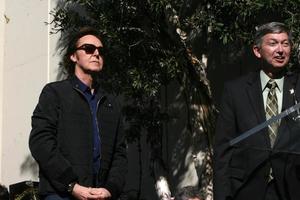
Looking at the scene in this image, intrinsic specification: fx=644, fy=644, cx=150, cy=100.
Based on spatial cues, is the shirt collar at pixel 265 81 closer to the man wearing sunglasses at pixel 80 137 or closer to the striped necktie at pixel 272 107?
the striped necktie at pixel 272 107

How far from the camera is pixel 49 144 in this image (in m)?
3.51

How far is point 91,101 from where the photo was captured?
3.73 m

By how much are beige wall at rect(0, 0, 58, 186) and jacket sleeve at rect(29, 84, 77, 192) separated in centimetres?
564

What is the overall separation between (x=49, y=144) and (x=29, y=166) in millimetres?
6288

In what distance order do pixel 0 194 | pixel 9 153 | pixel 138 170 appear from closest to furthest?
pixel 0 194 < pixel 138 170 < pixel 9 153

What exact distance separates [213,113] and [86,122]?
9.39ft

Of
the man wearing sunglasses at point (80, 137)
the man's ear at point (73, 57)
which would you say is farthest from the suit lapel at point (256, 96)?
the man's ear at point (73, 57)

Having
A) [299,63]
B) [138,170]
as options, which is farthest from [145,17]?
[138,170]

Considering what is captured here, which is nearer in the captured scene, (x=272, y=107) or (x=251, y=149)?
(x=251, y=149)

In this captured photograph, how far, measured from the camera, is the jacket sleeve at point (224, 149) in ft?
10.9

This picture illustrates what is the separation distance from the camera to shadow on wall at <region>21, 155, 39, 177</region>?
9.52m

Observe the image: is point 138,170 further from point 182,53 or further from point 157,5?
point 157,5

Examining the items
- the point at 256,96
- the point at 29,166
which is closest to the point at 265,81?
the point at 256,96

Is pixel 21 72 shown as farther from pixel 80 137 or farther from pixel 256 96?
pixel 256 96
